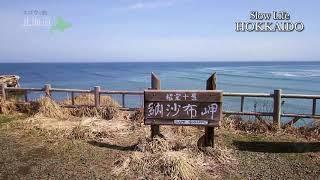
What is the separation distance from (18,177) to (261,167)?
4119 millimetres

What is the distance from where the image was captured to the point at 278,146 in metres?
7.62

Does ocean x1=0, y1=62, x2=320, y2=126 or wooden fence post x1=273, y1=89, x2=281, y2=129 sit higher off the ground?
wooden fence post x1=273, y1=89, x2=281, y2=129

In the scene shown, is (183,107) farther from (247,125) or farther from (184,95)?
(247,125)

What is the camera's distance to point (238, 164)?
6512 millimetres

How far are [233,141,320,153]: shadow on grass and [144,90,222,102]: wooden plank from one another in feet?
4.65

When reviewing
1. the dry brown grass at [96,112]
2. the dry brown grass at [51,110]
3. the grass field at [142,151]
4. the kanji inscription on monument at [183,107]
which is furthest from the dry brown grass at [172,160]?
the dry brown grass at [51,110]

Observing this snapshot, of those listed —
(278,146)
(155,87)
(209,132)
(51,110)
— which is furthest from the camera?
(51,110)

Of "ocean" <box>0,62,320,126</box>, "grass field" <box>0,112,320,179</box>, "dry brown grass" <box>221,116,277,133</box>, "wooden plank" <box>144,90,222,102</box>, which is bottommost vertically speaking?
"ocean" <box>0,62,320,126</box>

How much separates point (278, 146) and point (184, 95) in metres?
2.42

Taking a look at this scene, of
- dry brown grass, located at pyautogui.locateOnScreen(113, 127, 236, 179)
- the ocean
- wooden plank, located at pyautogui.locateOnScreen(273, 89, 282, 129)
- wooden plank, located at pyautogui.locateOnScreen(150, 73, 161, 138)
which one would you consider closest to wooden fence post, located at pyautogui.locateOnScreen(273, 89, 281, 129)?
wooden plank, located at pyautogui.locateOnScreen(273, 89, 282, 129)

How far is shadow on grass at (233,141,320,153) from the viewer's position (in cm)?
734

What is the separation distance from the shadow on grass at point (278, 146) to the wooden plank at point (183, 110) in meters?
1.19

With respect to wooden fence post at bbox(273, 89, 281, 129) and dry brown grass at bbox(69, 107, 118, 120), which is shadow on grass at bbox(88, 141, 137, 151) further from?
wooden fence post at bbox(273, 89, 281, 129)

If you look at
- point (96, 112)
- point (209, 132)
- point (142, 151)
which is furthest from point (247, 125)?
point (96, 112)
